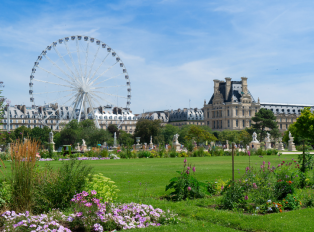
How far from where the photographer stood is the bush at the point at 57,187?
6.77m

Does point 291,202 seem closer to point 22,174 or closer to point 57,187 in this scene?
point 57,187

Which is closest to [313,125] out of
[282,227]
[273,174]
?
Result: [273,174]

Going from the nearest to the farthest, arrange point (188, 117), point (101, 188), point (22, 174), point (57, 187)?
point (22, 174)
point (57, 187)
point (101, 188)
point (188, 117)

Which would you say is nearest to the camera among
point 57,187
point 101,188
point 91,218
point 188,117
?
point 91,218

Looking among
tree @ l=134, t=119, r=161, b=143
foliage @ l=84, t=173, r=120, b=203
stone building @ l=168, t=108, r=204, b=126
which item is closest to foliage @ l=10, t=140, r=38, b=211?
foliage @ l=84, t=173, r=120, b=203

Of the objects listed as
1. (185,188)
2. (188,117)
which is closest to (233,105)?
(188,117)

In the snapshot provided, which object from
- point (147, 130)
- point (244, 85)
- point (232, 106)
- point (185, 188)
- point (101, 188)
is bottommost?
point (185, 188)

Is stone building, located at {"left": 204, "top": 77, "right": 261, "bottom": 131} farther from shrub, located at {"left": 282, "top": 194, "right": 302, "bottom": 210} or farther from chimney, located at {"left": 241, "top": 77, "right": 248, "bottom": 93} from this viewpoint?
shrub, located at {"left": 282, "top": 194, "right": 302, "bottom": 210}

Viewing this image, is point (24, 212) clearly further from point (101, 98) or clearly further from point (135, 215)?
point (101, 98)

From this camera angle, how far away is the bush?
6773mm

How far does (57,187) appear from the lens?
6949 mm

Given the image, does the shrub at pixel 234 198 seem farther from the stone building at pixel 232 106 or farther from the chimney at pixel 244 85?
the chimney at pixel 244 85

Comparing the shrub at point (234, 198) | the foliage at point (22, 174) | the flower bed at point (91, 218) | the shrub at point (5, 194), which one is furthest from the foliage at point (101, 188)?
the shrub at point (234, 198)

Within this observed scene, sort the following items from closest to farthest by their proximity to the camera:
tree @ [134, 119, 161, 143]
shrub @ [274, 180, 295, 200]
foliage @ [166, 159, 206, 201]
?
shrub @ [274, 180, 295, 200], foliage @ [166, 159, 206, 201], tree @ [134, 119, 161, 143]
